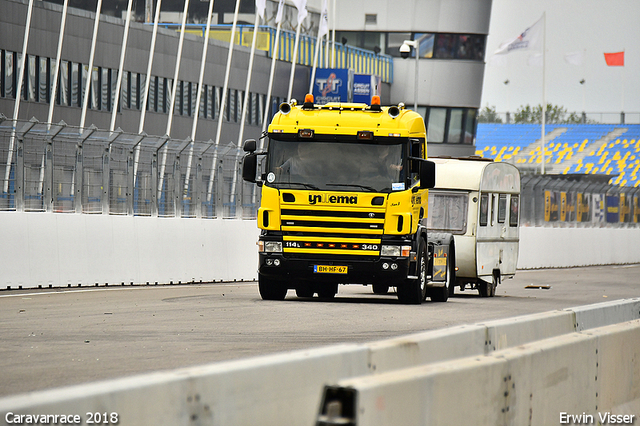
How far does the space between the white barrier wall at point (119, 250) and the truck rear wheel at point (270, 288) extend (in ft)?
11.5

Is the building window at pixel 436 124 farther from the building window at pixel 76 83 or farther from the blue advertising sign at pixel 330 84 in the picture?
the building window at pixel 76 83

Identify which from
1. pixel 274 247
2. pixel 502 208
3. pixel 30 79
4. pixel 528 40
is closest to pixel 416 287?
pixel 274 247

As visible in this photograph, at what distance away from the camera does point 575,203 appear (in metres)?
41.4

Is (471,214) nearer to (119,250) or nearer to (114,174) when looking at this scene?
(119,250)

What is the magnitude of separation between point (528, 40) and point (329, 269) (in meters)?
50.8

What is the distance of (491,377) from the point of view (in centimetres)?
570

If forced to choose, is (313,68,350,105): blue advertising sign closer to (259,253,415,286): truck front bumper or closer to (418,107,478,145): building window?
(418,107,478,145): building window

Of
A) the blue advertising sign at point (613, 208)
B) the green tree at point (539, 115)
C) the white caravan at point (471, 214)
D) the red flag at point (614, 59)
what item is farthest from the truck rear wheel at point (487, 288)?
the green tree at point (539, 115)

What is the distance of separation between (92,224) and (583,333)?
570 inches

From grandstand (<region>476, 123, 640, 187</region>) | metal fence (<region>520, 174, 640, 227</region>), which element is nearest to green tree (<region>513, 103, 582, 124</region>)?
grandstand (<region>476, 123, 640, 187</region>)

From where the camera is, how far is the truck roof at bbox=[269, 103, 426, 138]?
1772cm

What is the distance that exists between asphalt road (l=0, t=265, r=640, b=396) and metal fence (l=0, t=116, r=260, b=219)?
1.73 m

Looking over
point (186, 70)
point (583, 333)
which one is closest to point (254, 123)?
point (186, 70)

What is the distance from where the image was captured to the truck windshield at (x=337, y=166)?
1747 cm
